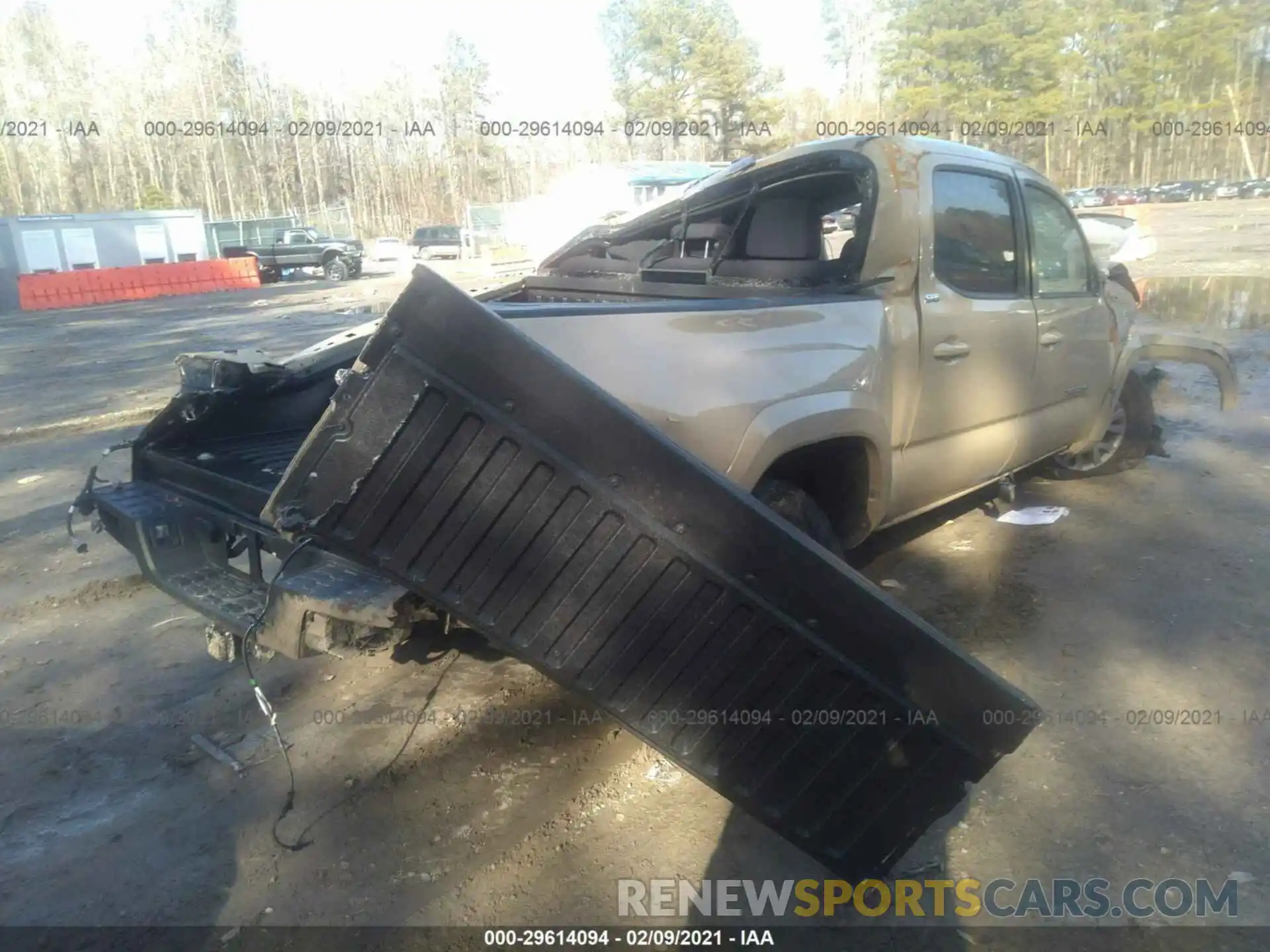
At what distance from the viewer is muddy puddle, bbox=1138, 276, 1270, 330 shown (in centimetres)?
1243

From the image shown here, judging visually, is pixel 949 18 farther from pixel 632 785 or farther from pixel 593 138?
pixel 632 785

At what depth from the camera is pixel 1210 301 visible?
47.9ft

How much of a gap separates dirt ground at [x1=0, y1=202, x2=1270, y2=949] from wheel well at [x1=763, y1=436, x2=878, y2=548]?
82cm

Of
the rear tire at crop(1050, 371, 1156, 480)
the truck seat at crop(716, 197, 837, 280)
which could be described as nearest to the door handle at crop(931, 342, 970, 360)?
the truck seat at crop(716, 197, 837, 280)

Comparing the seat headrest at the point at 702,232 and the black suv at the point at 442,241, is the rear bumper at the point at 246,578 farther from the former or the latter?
the black suv at the point at 442,241

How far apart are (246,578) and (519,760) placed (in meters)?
1.17

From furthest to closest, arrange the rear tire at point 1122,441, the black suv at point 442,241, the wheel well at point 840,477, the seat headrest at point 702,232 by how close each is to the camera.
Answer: the black suv at point 442,241 < the rear tire at point 1122,441 < the seat headrest at point 702,232 < the wheel well at point 840,477

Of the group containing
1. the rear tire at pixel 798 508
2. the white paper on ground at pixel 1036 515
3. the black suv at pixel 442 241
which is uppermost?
the black suv at pixel 442 241

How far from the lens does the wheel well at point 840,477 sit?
342 cm

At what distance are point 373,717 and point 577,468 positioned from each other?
82.9 inches

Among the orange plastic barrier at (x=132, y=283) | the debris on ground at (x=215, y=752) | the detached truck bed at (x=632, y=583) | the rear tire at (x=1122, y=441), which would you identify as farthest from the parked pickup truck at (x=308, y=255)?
the detached truck bed at (x=632, y=583)

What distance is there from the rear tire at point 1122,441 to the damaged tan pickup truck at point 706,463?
1.30 meters

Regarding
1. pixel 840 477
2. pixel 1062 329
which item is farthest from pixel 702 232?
pixel 1062 329

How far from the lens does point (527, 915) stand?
8.18 ft
